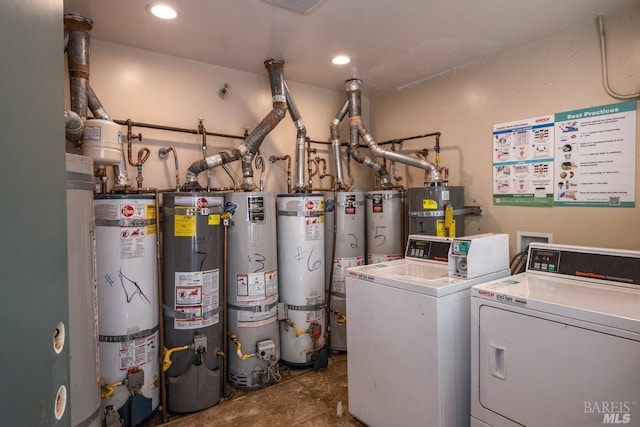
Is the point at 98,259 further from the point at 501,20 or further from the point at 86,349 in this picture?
the point at 501,20

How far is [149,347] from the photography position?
2.22 meters

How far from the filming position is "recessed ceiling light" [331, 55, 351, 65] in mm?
2855

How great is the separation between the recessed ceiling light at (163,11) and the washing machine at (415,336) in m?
1.91

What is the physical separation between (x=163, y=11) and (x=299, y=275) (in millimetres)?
2031

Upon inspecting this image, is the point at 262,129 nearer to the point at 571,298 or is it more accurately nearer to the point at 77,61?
the point at 77,61

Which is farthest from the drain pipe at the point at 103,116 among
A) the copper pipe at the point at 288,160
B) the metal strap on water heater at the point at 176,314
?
the copper pipe at the point at 288,160

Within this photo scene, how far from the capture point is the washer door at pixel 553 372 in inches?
49.3

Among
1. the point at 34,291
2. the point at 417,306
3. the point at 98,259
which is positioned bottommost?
the point at 417,306

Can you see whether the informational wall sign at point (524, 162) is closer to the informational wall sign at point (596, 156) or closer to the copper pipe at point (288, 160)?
the informational wall sign at point (596, 156)

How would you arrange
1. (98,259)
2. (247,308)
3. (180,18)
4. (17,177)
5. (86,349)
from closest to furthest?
(17,177), (86,349), (98,259), (180,18), (247,308)

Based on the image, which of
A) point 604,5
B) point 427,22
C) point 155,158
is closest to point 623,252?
point 604,5

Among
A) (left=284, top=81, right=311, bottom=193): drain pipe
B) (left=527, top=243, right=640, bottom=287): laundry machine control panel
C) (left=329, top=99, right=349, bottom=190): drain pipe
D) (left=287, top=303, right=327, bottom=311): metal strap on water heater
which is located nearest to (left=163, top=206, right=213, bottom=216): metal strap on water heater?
(left=284, top=81, right=311, bottom=193): drain pipe

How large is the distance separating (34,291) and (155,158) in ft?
8.11

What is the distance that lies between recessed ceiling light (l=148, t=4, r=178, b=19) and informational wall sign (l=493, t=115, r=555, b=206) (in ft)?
8.16
